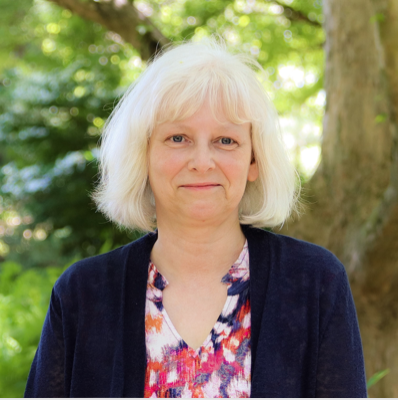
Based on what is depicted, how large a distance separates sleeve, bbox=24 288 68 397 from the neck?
37 cm

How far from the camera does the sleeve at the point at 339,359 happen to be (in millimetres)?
1425

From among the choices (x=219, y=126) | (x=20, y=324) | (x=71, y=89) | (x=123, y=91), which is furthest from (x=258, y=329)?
(x=71, y=89)

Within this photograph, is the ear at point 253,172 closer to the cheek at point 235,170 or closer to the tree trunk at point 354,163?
the cheek at point 235,170

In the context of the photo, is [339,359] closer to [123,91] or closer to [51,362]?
[51,362]

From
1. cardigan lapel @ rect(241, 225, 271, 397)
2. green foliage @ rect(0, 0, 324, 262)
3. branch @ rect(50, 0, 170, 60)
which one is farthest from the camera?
green foliage @ rect(0, 0, 324, 262)

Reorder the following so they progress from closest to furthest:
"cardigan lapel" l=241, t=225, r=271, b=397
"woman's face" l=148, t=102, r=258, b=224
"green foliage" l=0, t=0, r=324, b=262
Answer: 1. "cardigan lapel" l=241, t=225, r=271, b=397
2. "woman's face" l=148, t=102, r=258, b=224
3. "green foliage" l=0, t=0, r=324, b=262

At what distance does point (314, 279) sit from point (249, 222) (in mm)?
329

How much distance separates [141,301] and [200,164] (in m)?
0.46

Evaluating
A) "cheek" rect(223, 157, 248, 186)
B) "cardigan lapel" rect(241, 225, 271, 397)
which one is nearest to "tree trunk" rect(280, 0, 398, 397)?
"cardigan lapel" rect(241, 225, 271, 397)

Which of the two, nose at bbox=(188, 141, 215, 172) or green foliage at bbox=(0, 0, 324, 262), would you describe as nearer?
nose at bbox=(188, 141, 215, 172)

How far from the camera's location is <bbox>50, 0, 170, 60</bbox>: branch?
3699 mm

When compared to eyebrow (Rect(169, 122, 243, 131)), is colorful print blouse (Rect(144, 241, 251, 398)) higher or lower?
lower

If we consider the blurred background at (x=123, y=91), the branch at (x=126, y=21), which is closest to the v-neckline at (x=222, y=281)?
the blurred background at (x=123, y=91)

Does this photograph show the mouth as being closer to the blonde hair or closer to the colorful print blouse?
the blonde hair
